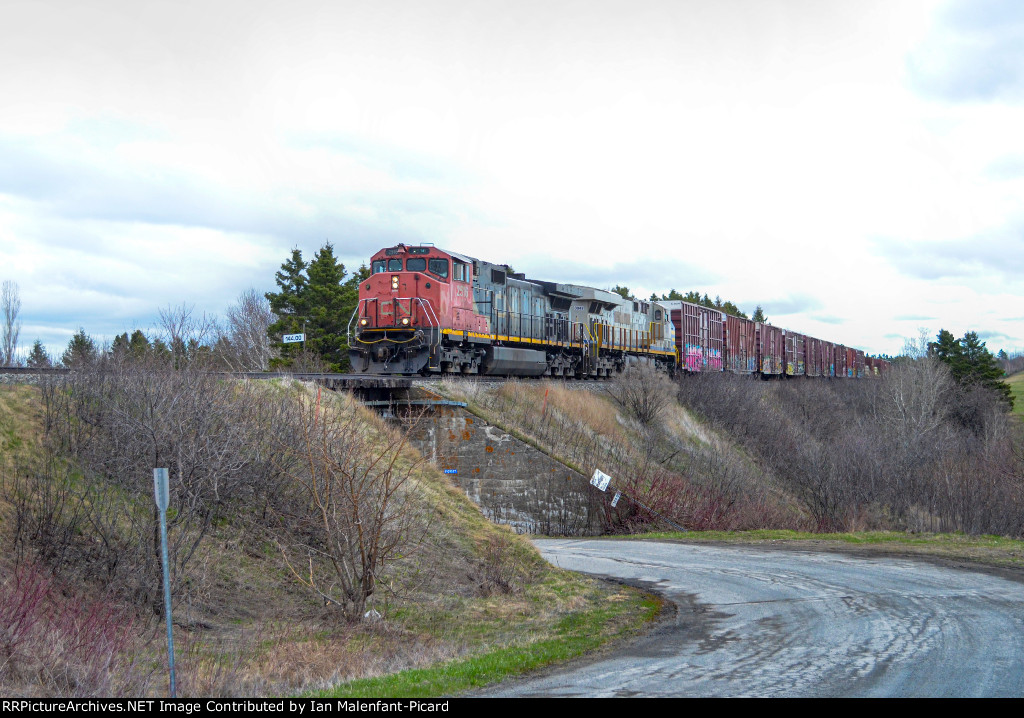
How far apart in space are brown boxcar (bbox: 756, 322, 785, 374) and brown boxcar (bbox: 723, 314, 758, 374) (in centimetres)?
72

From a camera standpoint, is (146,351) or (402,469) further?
(402,469)

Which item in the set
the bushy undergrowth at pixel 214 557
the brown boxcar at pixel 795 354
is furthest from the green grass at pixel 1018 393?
the bushy undergrowth at pixel 214 557

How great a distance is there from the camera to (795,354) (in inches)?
2430

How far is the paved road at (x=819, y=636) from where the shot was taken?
25.7 ft

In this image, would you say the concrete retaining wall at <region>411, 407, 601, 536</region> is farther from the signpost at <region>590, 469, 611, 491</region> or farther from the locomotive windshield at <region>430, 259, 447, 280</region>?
the locomotive windshield at <region>430, 259, 447, 280</region>

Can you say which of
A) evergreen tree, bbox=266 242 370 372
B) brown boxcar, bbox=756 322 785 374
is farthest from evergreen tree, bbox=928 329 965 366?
evergreen tree, bbox=266 242 370 372

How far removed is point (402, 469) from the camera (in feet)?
62.4

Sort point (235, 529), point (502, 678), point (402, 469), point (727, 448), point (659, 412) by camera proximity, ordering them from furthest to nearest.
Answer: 1. point (727, 448)
2. point (659, 412)
3. point (402, 469)
4. point (235, 529)
5. point (502, 678)

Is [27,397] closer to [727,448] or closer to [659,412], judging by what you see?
[659,412]

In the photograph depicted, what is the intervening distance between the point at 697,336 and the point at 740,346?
6.73m

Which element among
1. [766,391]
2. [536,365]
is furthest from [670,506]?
[766,391]

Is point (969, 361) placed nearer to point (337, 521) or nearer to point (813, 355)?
point (813, 355)

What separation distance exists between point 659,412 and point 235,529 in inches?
985

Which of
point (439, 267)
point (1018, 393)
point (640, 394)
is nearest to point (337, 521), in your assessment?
point (439, 267)
